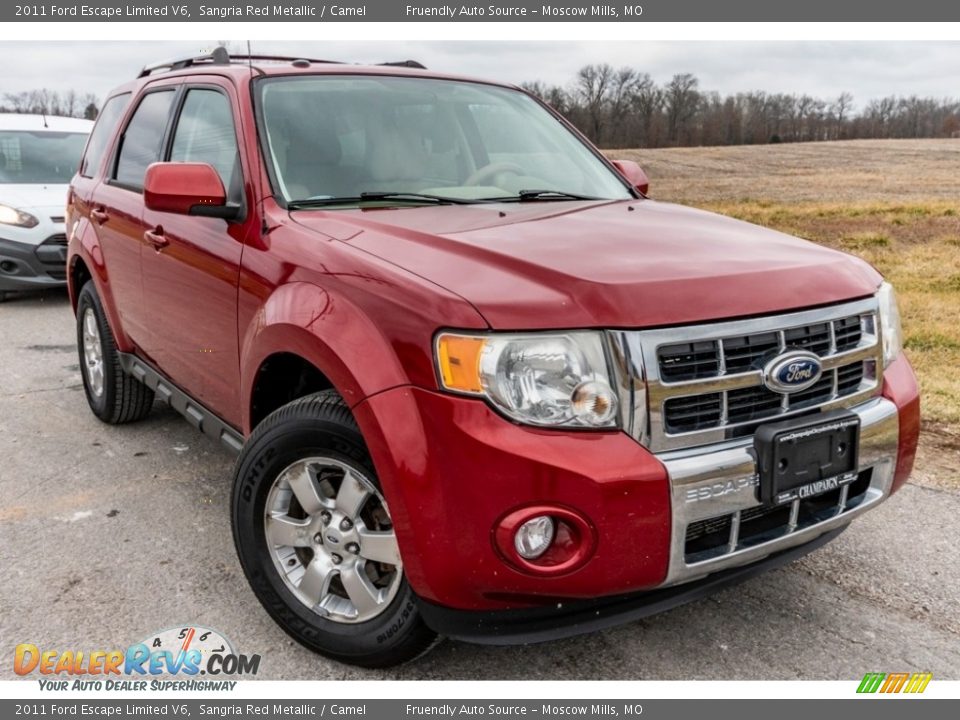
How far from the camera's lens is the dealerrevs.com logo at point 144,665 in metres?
2.69

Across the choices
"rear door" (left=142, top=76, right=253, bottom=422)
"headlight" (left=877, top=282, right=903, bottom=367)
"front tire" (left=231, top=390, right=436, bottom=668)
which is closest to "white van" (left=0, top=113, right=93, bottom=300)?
"rear door" (left=142, top=76, right=253, bottom=422)

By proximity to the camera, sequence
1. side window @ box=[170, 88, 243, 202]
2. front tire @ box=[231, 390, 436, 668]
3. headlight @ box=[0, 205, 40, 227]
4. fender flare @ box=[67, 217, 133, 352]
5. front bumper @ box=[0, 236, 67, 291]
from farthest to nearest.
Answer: headlight @ box=[0, 205, 40, 227], front bumper @ box=[0, 236, 67, 291], fender flare @ box=[67, 217, 133, 352], side window @ box=[170, 88, 243, 202], front tire @ box=[231, 390, 436, 668]

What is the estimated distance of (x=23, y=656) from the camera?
2789 millimetres

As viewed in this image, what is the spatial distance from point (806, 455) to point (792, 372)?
0.23 meters

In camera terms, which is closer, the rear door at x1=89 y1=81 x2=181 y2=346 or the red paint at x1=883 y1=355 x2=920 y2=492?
the red paint at x1=883 y1=355 x2=920 y2=492

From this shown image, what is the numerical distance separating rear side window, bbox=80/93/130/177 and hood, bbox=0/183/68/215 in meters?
3.84

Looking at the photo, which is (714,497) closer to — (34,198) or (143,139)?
(143,139)

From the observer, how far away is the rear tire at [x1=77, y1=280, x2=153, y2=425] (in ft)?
15.9

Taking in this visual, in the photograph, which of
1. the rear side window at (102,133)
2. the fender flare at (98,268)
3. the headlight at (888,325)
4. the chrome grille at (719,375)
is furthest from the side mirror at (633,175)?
the rear side window at (102,133)

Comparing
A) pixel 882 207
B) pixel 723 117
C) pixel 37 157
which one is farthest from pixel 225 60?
pixel 723 117

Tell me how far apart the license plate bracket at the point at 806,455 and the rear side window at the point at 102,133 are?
13.5 ft

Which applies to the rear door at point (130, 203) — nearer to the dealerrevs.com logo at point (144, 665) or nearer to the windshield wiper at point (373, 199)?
the windshield wiper at point (373, 199)

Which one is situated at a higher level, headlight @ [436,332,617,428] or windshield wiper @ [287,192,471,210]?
windshield wiper @ [287,192,471,210]

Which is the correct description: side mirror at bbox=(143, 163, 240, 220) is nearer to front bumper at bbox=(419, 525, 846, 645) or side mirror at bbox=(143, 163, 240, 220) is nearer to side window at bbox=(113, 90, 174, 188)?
side window at bbox=(113, 90, 174, 188)
